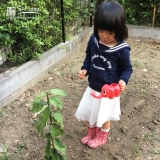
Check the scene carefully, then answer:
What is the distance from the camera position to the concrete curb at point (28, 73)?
2.85 meters

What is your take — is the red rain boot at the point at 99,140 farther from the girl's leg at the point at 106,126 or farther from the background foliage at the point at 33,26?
the background foliage at the point at 33,26

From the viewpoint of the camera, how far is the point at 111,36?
188cm

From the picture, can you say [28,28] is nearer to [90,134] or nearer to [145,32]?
[90,134]

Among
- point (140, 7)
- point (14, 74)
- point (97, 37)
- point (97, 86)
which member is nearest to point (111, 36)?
point (97, 37)

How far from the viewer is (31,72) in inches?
126

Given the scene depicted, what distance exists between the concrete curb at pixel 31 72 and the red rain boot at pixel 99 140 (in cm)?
114

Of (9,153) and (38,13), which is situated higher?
(38,13)

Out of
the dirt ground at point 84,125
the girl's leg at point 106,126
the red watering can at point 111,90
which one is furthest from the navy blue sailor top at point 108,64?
the dirt ground at point 84,125

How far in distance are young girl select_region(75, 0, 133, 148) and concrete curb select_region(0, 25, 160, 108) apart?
102 centimetres

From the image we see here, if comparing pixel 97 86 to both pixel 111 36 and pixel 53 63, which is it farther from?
pixel 53 63

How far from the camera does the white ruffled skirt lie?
2084 millimetres

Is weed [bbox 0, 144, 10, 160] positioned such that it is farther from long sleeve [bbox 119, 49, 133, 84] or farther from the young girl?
long sleeve [bbox 119, 49, 133, 84]

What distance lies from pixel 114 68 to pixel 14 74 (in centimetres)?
139

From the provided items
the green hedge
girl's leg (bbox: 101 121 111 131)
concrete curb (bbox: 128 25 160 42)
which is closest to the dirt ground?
girl's leg (bbox: 101 121 111 131)
